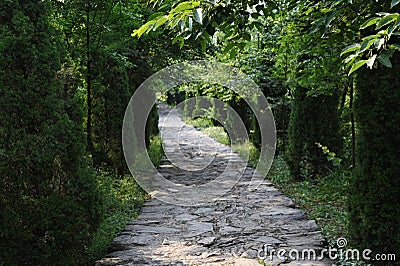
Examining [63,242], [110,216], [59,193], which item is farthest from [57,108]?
[110,216]

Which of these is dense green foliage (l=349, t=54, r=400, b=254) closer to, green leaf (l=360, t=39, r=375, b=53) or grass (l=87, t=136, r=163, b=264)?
green leaf (l=360, t=39, r=375, b=53)

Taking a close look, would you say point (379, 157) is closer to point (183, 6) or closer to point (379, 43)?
point (379, 43)

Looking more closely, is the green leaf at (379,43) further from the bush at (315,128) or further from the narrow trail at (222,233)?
the bush at (315,128)

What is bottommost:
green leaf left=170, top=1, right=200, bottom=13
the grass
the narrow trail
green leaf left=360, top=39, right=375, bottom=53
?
the narrow trail

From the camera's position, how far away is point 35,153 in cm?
379

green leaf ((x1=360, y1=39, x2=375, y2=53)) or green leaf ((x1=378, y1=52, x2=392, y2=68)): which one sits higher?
green leaf ((x1=360, y1=39, x2=375, y2=53))

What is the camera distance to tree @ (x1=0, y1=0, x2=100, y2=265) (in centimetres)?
372

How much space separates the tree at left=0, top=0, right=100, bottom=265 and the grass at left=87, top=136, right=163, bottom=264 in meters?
0.50

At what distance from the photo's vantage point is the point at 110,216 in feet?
20.2

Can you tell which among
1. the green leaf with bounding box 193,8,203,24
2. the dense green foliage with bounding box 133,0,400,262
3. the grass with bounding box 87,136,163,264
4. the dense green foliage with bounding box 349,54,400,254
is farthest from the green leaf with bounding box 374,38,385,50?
the grass with bounding box 87,136,163,264

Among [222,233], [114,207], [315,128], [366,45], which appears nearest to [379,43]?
[366,45]

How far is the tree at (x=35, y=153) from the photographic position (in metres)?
3.72

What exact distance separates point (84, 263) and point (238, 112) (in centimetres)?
1208

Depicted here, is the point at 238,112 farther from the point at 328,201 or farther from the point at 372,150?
the point at 372,150
